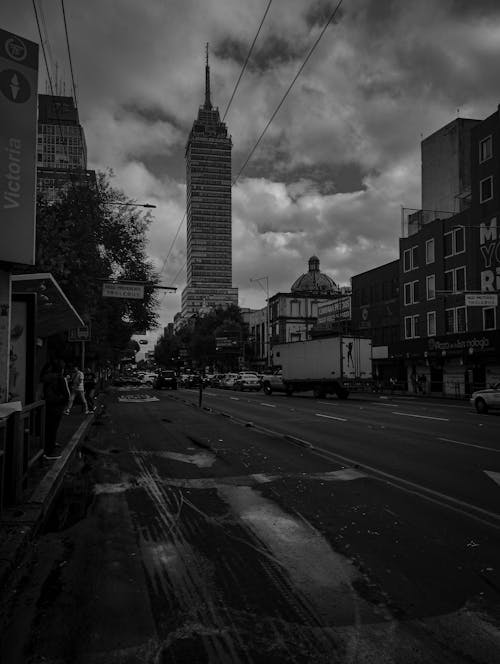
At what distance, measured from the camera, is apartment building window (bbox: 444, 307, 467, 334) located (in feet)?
137

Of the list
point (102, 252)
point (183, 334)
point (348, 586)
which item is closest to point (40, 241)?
point (348, 586)

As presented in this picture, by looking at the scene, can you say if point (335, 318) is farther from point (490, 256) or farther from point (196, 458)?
point (196, 458)

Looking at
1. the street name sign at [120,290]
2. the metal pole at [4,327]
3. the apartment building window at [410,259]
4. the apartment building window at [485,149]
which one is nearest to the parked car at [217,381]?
the apartment building window at [410,259]

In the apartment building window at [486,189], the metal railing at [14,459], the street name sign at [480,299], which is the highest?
the apartment building window at [486,189]

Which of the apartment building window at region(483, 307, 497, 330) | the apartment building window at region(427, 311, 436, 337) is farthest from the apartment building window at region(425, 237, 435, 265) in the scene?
the apartment building window at region(483, 307, 497, 330)

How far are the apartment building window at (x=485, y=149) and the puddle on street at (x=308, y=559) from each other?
3819 cm

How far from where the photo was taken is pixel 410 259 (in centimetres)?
4950

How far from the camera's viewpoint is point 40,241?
1254 cm

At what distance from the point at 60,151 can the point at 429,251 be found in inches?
1186

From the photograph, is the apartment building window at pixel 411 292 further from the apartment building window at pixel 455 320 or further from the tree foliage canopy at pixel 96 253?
the tree foliage canopy at pixel 96 253

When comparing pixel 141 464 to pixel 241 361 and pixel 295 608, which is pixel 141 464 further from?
pixel 241 361

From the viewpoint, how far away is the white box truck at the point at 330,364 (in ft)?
112

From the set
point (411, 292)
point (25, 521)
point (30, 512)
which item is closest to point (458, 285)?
point (411, 292)

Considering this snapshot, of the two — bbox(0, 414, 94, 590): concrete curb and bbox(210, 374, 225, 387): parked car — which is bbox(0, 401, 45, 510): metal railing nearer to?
bbox(0, 414, 94, 590): concrete curb
